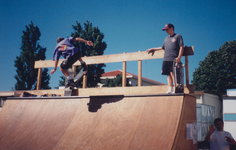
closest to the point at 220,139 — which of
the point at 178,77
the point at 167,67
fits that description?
the point at 178,77

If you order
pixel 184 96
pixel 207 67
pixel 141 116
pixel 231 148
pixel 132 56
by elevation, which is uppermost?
pixel 207 67

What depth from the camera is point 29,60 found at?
23.7 m

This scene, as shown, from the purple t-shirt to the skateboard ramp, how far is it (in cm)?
115

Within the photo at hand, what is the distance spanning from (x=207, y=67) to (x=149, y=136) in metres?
34.9

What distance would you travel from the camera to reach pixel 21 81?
74.4 ft

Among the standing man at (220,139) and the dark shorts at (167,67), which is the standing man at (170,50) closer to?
the dark shorts at (167,67)

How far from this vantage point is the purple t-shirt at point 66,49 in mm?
5129

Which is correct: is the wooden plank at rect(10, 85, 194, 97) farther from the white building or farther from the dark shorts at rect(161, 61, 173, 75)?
the white building

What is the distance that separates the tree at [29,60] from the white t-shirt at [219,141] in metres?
20.9

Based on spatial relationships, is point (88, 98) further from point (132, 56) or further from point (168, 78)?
point (132, 56)

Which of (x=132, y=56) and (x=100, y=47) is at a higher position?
(x=100, y=47)

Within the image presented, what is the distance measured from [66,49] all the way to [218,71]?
33369 millimetres

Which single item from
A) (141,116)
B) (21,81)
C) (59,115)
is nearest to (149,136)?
(141,116)

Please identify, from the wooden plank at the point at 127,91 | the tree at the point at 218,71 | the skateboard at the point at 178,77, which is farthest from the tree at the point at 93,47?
the tree at the point at 218,71
